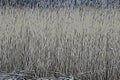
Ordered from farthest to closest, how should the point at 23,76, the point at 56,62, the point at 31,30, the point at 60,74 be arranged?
the point at 31,30 < the point at 56,62 < the point at 60,74 < the point at 23,76

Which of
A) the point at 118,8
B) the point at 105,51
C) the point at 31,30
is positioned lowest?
the point at 105,51

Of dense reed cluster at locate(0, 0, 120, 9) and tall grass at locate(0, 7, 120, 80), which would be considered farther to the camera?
dense reed cluster at locate(0, 0, 120, 9)

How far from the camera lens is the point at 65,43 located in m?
2.56

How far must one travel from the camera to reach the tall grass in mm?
2395

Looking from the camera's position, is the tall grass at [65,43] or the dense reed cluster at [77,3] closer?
the tall grass at [65,43]

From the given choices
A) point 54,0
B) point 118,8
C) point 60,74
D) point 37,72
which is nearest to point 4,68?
point 37,72

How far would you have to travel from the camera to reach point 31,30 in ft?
9.16

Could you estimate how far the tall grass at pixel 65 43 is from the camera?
2395 mm

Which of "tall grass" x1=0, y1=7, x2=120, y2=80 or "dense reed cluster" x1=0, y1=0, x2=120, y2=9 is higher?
"dense reed cluster" x1=0, y1=0, x2=120, y2=9

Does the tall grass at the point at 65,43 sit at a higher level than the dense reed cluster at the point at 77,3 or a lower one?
lower

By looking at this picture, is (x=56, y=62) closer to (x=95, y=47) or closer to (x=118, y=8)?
(x=95, y=47)

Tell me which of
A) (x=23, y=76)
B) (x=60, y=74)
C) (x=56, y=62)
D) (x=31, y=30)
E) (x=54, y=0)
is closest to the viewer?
(x=23, y=76)

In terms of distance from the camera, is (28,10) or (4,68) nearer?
(4,68)

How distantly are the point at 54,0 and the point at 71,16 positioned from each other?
0.37 meters
